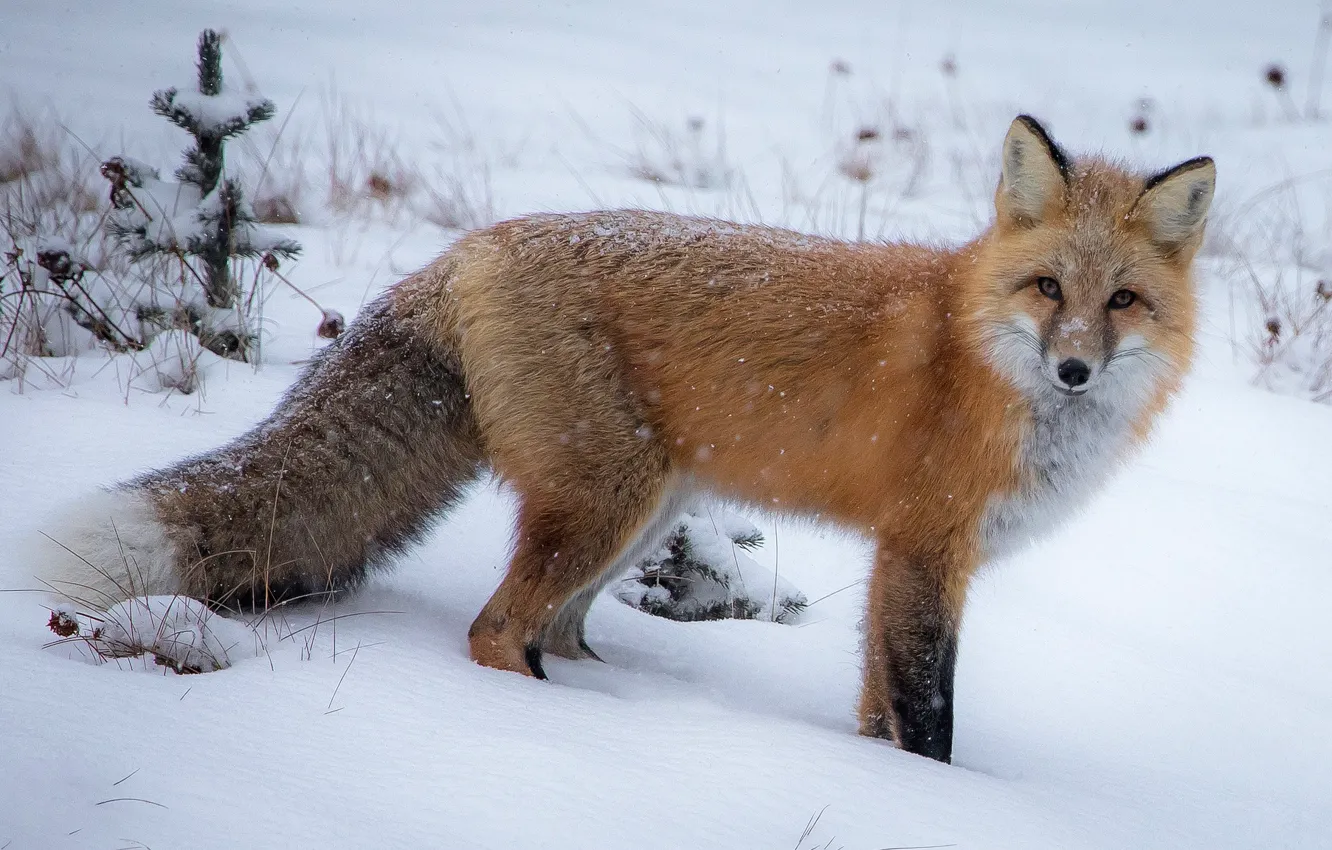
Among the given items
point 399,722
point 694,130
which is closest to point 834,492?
point 399,722

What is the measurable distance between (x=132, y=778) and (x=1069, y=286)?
2480mm

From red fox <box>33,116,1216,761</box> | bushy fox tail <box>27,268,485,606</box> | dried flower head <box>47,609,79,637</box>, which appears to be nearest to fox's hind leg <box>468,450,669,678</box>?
red fox <box>33,116,1216,761</box>

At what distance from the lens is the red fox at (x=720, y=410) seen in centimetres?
280

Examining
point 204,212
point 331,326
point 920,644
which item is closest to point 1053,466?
point 920,644

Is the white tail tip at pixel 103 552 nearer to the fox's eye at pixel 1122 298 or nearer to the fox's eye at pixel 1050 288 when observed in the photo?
the fox's eye at pixel 1050 288

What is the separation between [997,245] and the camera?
9.69 ft

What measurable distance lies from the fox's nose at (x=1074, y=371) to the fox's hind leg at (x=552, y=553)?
124 cm

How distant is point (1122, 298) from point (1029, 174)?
1.47 ft

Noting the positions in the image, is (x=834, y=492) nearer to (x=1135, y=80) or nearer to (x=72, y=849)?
(x=72, y=849)

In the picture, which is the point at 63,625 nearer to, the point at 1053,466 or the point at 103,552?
the point at 103,552

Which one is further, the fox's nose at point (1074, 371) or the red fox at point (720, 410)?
the red fox at point (720, 410)

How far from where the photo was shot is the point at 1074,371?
2.61 meters

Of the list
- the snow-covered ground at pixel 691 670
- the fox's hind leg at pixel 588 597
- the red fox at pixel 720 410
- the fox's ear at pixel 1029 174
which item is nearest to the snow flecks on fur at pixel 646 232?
the red fox at pixel 720 410

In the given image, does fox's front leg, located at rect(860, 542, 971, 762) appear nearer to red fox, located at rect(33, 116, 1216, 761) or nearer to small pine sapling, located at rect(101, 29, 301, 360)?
red fox, located at rect(33, 116, 1216, 761)
